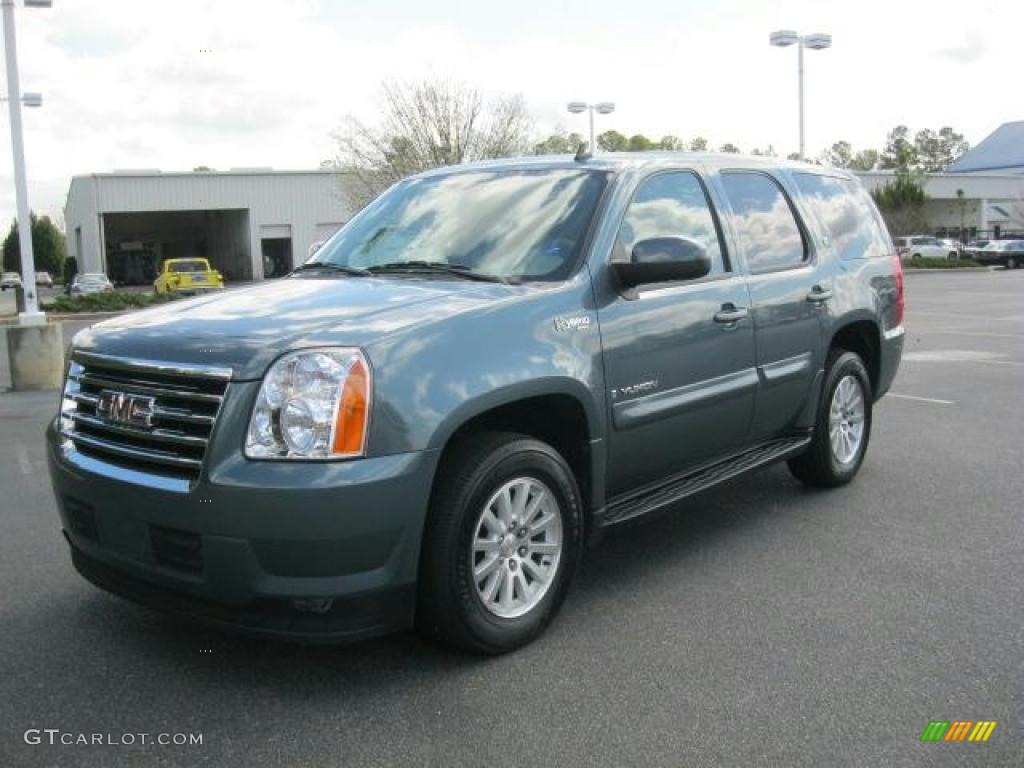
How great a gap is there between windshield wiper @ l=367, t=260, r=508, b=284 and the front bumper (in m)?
1.01

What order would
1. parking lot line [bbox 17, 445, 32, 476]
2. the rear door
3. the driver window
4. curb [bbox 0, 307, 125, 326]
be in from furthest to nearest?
curb [bbox 0, 307, 125, 326] → parking lot line [bbox 17, 445, 32, 476] → the rear door → the driver window

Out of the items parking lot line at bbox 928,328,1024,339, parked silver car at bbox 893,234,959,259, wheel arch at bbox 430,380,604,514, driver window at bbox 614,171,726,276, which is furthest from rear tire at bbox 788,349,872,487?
parked silver car at bbox 893,234,959,259

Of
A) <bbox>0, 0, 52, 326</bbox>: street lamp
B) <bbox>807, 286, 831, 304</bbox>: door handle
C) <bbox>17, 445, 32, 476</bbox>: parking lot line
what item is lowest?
<bbox>17, 445, 32, 476</bbox>: parking lot line

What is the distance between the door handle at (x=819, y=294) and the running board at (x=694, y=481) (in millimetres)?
770

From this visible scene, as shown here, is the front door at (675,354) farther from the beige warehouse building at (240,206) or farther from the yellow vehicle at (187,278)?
the beige warehouse building at (240,206)

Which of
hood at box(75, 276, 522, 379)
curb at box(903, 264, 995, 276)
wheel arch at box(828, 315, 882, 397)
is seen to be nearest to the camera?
hood at box(75, 276, 522, 379)

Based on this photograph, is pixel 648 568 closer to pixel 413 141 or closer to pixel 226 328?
pixel 226 328

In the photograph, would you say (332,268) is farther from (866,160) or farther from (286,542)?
(866,160)

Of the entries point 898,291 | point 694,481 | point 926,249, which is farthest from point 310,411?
point 926,249

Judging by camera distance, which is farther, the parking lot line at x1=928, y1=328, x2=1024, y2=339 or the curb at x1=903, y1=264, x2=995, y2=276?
the curb at x1=903, y1=264, x2=995, y2=276

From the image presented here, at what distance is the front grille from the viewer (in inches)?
129

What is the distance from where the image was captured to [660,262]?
4.08 meters
